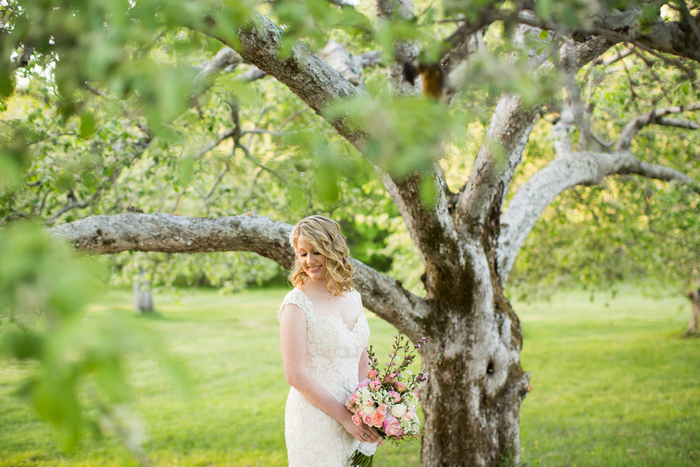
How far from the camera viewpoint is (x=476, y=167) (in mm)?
4078

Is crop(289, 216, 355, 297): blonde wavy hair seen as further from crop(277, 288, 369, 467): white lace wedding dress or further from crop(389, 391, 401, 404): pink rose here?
crop(389, 391, 401, 404): pink rose

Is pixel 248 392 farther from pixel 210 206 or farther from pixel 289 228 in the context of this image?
pixel 289 228

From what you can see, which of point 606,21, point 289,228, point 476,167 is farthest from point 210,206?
point 606,21

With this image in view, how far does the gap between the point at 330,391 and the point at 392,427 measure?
0.46 meters

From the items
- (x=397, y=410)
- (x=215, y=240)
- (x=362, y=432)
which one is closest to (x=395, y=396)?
(x=397, y=410)

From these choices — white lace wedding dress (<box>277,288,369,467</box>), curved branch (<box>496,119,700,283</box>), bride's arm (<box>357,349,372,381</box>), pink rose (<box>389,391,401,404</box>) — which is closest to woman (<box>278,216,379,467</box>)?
white lace wedding dress (<box>277,288,369,467</box>)

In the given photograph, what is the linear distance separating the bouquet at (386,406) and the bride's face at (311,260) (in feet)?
2.12

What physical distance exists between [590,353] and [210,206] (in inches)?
447

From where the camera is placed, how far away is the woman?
2.78m

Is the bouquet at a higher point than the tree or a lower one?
lower

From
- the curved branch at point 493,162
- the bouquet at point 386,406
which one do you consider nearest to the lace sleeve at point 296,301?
the bouquet at point 386,406

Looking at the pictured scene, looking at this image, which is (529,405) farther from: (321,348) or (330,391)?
(321,348)

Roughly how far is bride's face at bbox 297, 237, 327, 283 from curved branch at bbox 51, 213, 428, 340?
71 cm

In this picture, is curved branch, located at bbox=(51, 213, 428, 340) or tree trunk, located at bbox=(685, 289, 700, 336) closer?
Result: curved branch, located at bbox=(51, 213, 428, 340)
